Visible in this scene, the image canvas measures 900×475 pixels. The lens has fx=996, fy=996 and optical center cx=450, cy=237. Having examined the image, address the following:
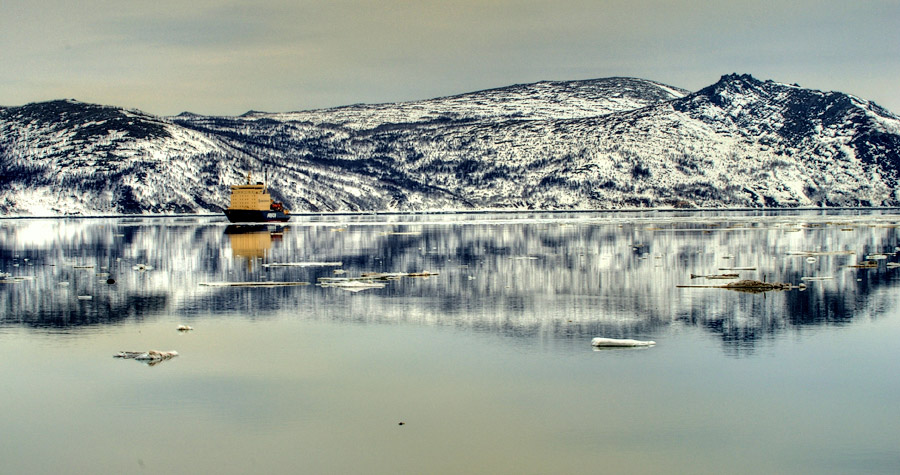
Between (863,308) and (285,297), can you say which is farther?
(285,297)

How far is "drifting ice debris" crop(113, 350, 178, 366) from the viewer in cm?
2328

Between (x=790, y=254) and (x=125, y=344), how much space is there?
42.0m

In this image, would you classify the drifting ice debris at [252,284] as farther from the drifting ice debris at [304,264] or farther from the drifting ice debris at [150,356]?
the drifting ice debris at [150,356]

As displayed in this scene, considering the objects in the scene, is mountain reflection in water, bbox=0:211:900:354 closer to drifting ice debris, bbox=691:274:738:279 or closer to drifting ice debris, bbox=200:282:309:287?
drifting ice debris, bbox=691:274:738:279

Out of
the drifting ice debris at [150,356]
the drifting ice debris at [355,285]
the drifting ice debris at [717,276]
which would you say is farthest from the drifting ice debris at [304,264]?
the drifting ice debris at [150,356]

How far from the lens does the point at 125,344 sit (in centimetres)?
2583

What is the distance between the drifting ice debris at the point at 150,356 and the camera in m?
23.3

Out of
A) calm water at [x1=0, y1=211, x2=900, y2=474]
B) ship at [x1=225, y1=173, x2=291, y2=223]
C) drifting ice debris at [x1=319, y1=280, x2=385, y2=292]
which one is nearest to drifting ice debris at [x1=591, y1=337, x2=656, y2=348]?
calm water at [x1=0, y1=211, x2=900, y2=474]

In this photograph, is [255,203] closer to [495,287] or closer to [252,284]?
[252,284]

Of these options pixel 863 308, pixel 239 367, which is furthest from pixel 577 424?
pixel 863 308

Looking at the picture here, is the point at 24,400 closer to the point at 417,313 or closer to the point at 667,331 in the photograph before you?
the point at 417,313

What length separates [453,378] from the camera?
21.1 metres

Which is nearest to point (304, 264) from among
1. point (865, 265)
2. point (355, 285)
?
point (355, 285)

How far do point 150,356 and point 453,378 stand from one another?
7.46 meters
